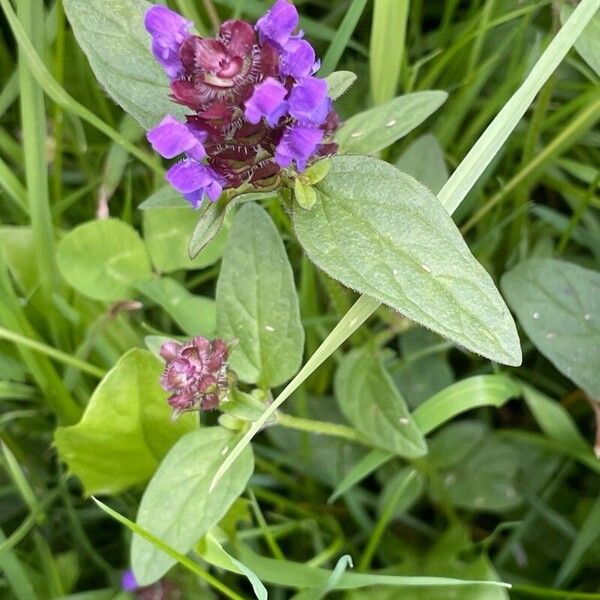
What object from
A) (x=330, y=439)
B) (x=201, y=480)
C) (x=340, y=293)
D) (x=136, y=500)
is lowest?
(x=136, y=500)

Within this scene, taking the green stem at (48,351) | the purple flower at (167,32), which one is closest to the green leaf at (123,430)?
the green stem at (48,351)

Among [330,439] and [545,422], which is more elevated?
[545,422]

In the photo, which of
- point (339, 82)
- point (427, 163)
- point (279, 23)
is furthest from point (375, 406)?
point (279, 23)

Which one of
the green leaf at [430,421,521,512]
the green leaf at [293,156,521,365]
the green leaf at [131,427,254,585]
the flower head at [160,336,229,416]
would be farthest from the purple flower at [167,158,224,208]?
the green leaf at [430,421,521,512]

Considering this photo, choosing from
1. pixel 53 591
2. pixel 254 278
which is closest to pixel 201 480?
pixel 254 278

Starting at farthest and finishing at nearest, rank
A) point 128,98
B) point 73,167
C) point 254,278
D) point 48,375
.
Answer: point 73,167
point 48,375
point 254,278
point 128,98

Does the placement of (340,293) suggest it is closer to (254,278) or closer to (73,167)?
(254,278)
